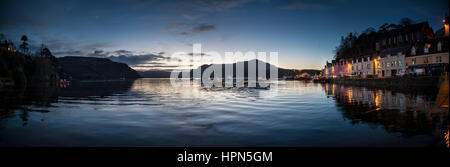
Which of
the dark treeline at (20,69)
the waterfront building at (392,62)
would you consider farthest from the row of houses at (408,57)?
the dark treeline at (20,69)

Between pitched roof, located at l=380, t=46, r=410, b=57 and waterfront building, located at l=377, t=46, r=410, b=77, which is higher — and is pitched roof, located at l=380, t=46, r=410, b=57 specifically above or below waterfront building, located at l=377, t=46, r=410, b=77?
above

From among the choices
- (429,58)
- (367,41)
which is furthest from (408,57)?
(367,41)

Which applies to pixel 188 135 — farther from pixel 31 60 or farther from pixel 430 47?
pixel 31 60

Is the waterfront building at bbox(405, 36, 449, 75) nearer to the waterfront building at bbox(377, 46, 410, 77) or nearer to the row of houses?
the row of houses

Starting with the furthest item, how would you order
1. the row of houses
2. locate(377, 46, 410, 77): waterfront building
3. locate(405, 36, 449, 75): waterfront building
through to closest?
locate(377, 46, 410, 77): waterfront building
the row of houses
locate(405, 36, 449, 75): waterfront building

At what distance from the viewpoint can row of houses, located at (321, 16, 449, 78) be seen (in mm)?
67375

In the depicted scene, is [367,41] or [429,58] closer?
[429,58]

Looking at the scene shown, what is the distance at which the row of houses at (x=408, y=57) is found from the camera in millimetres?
67375

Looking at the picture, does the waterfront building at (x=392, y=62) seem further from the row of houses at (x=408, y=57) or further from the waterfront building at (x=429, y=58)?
the waterfront building at (x=429, y=58)

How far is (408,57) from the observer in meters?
78.3

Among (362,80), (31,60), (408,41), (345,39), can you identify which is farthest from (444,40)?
(31,60)

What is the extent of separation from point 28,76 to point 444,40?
513 ft

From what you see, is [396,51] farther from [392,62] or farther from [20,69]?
[20,69]

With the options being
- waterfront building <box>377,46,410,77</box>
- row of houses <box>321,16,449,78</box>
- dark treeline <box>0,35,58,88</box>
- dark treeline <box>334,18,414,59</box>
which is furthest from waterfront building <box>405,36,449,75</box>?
dark treeline <box>0,35,58,88</box>
